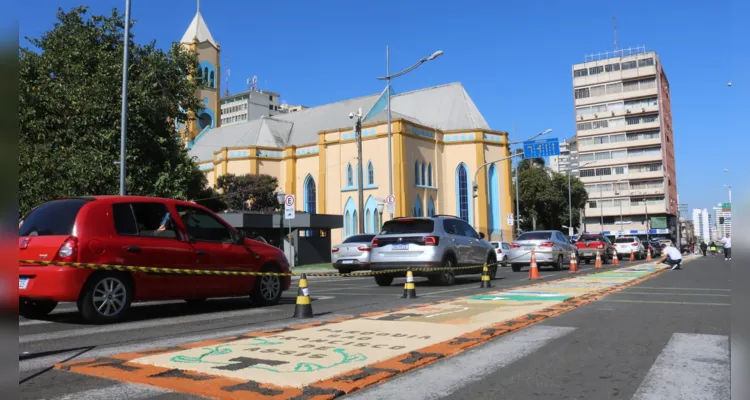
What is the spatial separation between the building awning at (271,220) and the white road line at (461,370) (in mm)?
25918

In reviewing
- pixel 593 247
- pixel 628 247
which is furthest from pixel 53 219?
pixel 628 247

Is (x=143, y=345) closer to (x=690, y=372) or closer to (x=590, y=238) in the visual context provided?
(x=690, y=372)

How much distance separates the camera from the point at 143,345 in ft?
20.4

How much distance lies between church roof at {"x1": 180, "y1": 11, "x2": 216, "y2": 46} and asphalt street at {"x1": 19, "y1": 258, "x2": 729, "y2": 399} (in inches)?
2731

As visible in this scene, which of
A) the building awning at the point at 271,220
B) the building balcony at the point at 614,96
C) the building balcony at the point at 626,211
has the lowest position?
the building awning at the point at 271,220

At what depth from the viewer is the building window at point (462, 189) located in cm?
5222

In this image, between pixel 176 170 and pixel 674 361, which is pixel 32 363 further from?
pixel 176 170

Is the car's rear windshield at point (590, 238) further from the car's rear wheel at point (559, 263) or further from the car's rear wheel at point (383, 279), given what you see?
the car's rear wheel at point (383, 279)

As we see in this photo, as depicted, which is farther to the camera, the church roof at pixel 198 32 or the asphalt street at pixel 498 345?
the church roof at pixel 198 32

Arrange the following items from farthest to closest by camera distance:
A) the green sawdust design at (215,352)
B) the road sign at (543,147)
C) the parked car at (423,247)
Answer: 1. the road sign at (543,147)
2. the parked car at (423,247)
3. the green sawdust design at (215,352)

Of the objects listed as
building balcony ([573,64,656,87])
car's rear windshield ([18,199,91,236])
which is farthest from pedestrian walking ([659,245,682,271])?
building balcony ([573,64,656,87])

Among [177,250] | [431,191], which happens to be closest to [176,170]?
[177,250]

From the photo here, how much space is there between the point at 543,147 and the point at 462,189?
14.4 m

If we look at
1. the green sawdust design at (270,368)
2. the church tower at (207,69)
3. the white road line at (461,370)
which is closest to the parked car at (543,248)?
the white road line at (461,370)
